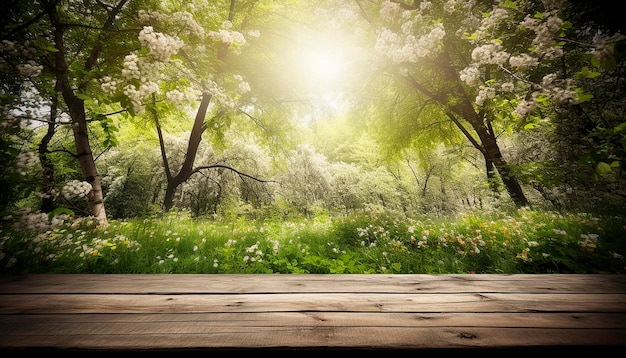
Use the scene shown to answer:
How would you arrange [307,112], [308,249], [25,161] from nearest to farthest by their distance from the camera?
1. [25,161]
2. [308,249]
3. [307,112]

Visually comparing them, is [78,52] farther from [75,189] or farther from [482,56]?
[482,56]

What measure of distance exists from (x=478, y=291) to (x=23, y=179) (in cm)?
398

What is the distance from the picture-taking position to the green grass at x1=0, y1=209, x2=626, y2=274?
8.84 feet

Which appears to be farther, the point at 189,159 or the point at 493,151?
the point at 189,159

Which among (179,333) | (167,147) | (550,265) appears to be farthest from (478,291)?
(167,147)

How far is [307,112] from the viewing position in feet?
27.5

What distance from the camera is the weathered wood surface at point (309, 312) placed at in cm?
100

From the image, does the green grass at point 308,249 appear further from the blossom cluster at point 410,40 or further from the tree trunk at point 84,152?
the blossom cluster at point 410,40

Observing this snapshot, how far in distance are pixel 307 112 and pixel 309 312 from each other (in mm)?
7821

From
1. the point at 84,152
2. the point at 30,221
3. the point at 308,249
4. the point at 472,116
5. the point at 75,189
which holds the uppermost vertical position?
the point at 472,116

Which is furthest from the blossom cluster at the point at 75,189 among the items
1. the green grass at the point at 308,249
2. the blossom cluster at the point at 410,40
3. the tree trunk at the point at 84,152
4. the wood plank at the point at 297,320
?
the blossom cluster at the point at 410,40

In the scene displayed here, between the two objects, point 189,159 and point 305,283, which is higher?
point 189,159

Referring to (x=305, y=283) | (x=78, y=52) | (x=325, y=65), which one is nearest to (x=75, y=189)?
(x=305, y=283)

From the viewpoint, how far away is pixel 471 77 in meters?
3.33
